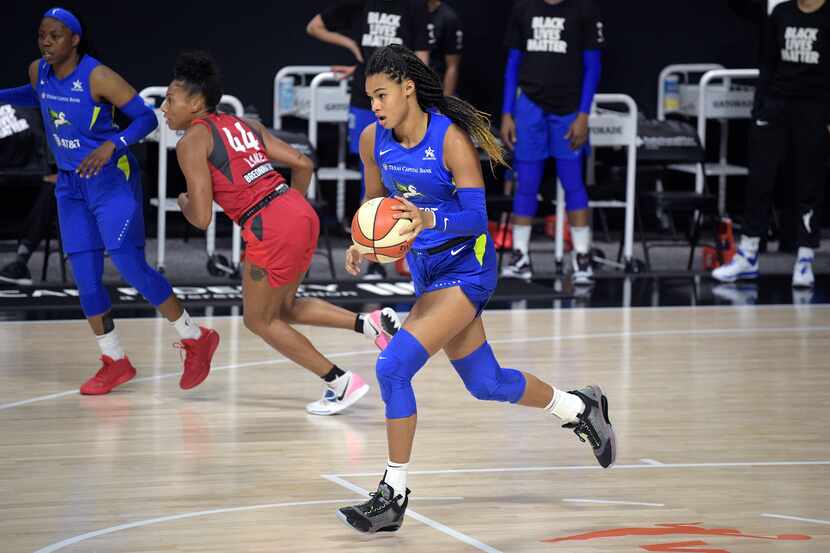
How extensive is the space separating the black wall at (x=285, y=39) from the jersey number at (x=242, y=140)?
6.29 m

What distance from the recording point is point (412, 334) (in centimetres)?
556

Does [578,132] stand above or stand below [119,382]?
above

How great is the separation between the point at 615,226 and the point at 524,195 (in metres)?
3.26

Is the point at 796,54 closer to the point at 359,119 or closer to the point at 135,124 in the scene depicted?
the point at 359,119

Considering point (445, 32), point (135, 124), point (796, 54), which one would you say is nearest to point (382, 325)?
point (135, 124)

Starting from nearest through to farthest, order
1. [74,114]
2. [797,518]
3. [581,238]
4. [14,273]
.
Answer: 1. [797,518]
2. [74,114]
3. [14,273]
4. [581,238]

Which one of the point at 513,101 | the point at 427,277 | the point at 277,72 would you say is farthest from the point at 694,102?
the point at 427,277

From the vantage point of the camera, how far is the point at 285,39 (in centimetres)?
1371

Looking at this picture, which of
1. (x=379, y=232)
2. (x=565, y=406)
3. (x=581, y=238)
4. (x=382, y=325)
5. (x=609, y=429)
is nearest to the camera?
(x=379, y=232)

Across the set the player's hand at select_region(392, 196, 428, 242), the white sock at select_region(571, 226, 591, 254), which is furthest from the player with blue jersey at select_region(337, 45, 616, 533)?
the white sock at select_region(571, 226, 591, 254)

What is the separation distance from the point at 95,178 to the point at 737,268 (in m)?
5.83

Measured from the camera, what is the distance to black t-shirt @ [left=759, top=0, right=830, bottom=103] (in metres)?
11.2

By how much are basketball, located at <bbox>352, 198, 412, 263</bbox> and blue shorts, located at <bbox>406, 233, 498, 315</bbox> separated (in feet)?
0.72

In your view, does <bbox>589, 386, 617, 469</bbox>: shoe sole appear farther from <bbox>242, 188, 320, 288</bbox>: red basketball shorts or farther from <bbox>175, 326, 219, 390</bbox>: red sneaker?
<bbox>175, 326, 219, 390</bbox>: red sneaker
